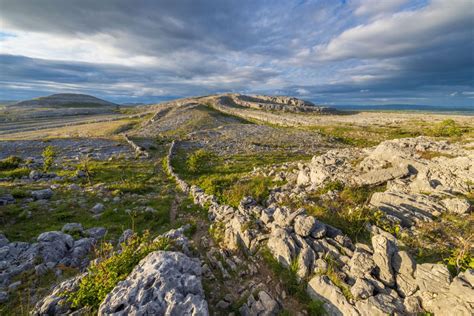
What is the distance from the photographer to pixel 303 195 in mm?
15141

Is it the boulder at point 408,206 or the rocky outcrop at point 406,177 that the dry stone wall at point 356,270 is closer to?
the boulder at point 408,206

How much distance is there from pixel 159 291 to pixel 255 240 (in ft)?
16.3

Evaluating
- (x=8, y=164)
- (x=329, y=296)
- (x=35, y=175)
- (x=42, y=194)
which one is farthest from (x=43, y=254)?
(x=8, y=164)

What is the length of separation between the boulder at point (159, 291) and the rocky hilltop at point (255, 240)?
0.12 ft

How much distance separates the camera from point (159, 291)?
713 cm

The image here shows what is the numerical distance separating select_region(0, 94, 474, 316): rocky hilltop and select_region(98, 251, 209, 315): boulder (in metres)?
0.04

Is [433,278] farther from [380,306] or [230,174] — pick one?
[230,174]

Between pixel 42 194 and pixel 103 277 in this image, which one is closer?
pixel 103 277

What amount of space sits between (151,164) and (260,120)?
6111cm

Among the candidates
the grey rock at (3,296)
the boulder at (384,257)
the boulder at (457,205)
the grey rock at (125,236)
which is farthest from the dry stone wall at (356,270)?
the grey rock at (3,296)

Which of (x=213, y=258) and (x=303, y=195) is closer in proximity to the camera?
(x=213, y=258)

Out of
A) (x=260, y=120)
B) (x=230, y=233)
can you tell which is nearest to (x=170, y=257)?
(x=230, y=233)

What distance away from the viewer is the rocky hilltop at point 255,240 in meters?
7.23

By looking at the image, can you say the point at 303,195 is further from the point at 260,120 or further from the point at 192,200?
the point at 260,120
